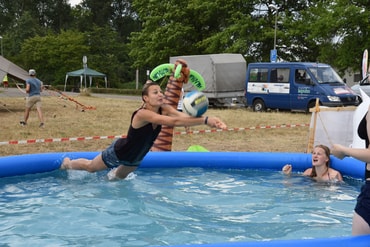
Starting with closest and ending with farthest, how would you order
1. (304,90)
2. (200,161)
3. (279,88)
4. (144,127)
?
(144,127), (200,161), (304,90), (279,88)

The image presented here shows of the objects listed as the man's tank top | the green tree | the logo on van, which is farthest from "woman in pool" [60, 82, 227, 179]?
the green tree

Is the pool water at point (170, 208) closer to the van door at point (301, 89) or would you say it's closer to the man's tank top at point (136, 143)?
the man's tank top at point (136, 143)

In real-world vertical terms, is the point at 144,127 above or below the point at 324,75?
below

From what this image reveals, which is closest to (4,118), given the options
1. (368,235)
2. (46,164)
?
(46,164)

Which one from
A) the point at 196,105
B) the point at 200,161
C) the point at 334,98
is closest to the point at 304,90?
the point at 334,98

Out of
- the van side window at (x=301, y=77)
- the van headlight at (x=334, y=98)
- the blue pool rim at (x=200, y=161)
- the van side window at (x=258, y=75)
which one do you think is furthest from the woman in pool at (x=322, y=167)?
the van side window at (x=258, y=75)

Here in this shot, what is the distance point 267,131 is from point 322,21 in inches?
559

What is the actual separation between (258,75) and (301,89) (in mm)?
2231

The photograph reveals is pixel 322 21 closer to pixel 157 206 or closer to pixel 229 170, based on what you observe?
pixel 229 170

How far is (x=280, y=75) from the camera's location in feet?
62.3

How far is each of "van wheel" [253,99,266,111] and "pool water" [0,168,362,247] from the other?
12345mm

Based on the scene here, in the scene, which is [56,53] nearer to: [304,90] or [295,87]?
[295,87]

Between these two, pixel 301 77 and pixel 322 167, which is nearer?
pixel 322 167

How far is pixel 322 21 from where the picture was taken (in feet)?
80.1
